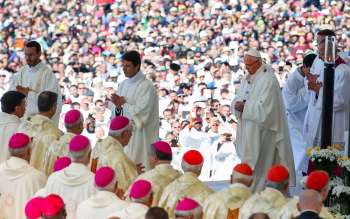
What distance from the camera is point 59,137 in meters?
12.3

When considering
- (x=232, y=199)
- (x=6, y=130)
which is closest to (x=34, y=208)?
(x=232, y=199)

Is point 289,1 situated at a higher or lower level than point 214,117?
higher

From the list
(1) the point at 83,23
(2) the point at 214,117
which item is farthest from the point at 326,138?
(1) the point at 83,23

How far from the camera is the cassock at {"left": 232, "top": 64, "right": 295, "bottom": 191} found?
12703 millimetres

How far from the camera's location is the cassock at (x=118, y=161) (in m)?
10.9

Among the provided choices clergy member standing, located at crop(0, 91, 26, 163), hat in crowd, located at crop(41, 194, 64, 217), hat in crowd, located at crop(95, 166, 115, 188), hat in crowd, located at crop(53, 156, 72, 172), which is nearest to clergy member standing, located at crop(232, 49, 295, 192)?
clergy member standing, located at crop(0, 91, 26, 163)

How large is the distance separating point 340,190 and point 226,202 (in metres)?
1.74

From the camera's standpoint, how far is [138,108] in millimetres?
13305

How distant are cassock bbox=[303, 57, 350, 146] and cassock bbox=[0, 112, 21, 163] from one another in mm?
3567

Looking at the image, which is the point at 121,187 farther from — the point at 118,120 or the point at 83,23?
the point at 83,23

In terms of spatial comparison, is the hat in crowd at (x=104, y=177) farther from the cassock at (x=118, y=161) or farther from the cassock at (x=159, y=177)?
the cassock at (x=118, y=161)

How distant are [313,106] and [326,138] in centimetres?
204

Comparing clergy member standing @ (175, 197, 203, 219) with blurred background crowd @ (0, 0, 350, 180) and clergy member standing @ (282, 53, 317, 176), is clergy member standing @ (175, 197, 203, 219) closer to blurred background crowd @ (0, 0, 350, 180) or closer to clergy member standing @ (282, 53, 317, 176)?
clergy member standing @ (282, 53, 317, 176)

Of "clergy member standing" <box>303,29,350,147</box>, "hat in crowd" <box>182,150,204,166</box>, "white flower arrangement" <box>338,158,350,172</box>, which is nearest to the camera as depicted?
"hat in crowd" <box>182,150,204,166</box>
